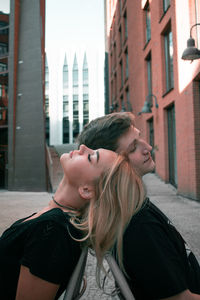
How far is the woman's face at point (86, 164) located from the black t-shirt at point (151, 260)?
254mm

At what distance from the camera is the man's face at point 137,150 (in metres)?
1.82

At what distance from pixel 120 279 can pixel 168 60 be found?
13684 mm

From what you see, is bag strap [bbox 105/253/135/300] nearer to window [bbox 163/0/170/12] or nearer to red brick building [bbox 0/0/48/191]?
window [bbox 163/0/170/12]

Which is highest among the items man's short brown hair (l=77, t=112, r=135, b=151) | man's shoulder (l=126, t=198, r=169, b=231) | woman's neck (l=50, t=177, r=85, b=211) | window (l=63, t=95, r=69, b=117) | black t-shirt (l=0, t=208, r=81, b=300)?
window (l=63, t=95, r=69, b=117)

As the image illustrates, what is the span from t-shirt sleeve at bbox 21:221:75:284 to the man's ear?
0.18 metres

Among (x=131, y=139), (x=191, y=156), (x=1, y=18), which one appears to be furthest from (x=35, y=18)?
(x=131, y=139)

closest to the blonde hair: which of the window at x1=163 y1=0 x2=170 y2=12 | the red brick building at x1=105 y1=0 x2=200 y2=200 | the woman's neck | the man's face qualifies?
the woman's neck

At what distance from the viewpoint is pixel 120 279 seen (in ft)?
3.92

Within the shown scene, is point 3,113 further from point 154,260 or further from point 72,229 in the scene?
point 154,260

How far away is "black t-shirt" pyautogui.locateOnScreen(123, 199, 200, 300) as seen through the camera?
1106mm

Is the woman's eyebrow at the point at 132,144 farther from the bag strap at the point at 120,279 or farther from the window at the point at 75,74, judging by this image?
the window at the point at 75,74

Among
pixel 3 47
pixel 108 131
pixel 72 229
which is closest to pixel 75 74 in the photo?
pixel 3 47

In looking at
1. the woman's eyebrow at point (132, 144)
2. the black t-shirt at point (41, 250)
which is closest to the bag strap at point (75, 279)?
the black t-shirt at point (41, 250)

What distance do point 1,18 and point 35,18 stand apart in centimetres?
414
